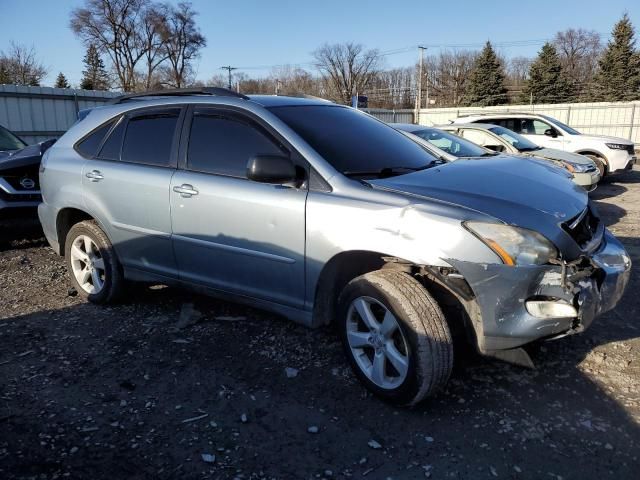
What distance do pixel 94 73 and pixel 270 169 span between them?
63001mm

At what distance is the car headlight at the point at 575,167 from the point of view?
9383 millimetres

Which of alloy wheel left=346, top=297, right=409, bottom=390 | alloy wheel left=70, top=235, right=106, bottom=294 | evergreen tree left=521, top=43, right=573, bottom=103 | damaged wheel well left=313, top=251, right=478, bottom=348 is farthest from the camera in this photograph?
evergreen tree left=521, top=43, right=573, bottom=103

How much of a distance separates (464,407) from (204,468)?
1.45m

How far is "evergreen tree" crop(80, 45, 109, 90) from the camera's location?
5094cm

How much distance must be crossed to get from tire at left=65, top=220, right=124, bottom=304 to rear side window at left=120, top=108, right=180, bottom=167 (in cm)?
75

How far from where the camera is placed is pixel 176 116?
401 centimetres

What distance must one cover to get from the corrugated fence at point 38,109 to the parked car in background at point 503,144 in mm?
9614

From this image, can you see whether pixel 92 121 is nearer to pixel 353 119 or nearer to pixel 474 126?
pixel 353 119

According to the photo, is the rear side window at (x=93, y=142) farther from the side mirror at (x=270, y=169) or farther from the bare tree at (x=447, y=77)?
the bare tree at (x=447, y=77)

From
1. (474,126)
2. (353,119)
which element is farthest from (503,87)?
(353,119)

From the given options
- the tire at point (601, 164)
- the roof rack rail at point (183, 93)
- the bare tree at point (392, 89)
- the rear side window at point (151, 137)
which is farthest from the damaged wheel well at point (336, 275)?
the bare tree at point (392, 89)

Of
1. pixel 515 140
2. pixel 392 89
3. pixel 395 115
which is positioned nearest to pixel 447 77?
pixel 392 89

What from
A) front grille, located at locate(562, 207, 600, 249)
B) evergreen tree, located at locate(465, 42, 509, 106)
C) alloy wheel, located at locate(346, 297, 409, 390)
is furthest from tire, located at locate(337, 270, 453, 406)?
evergreen tree, located at locate(465, 42, 509, 106)

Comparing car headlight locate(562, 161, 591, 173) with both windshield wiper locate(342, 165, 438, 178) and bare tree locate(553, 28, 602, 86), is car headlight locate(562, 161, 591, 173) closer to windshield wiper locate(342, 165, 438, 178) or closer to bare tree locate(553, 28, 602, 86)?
windshield wiper locate(342, 165, 438, 178)
